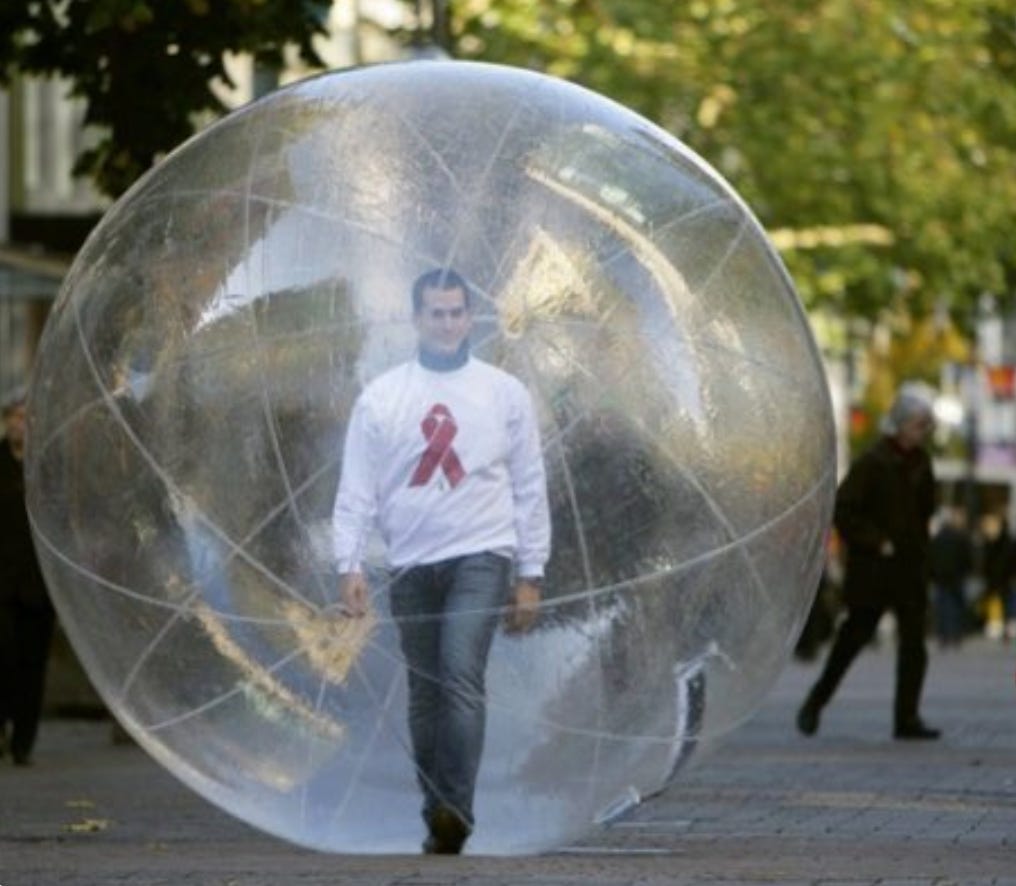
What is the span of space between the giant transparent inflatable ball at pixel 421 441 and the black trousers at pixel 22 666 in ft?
23.8

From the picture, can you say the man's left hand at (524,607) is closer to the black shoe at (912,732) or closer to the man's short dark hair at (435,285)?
the man's short dark hair at (435,285)

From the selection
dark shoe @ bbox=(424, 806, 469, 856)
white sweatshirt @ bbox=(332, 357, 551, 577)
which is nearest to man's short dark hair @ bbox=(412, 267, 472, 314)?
white sweatshirt @ bbox=(332, 357, 551, 577)

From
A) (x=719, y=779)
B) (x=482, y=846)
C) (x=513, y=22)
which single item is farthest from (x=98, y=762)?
(x=513, y=22)

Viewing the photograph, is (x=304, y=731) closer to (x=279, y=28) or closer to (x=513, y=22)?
(x=279, y=28)

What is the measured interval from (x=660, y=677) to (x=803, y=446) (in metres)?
0.85

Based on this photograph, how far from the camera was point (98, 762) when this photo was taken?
19.7 m

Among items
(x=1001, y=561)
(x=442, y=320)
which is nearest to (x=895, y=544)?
(x=442, y=320)

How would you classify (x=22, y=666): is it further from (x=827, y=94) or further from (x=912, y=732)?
(x=827, y=94)

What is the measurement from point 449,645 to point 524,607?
233mm

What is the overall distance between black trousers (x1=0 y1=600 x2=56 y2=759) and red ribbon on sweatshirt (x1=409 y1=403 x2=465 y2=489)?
8123mm

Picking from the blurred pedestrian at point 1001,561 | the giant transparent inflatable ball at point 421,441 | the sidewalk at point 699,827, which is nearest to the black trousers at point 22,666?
the sidewalk at point 699,827

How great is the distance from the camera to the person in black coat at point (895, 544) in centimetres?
2069

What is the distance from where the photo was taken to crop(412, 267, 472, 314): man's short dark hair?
11.3 m

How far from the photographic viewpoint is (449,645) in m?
11.4
